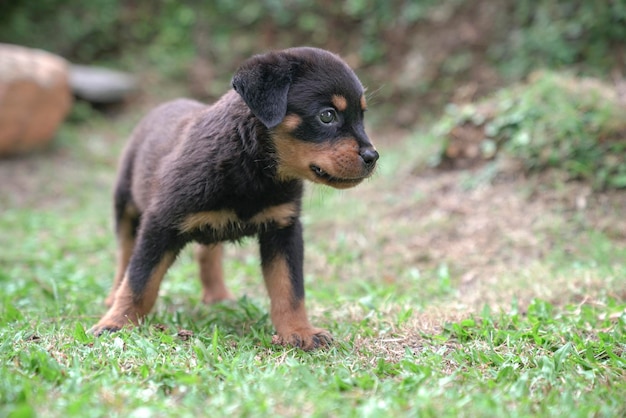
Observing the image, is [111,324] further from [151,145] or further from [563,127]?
[563,127]

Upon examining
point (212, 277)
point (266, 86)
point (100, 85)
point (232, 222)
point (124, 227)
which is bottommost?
point (212, 277)

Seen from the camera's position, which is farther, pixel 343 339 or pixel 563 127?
pixel 563 127

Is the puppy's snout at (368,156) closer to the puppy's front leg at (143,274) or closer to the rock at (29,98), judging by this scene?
the puppy's front leg at (143,274)

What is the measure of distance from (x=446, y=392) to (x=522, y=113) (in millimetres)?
5093

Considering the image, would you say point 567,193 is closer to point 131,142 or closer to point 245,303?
point 245,303

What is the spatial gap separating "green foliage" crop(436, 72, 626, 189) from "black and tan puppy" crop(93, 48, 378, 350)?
363 cm

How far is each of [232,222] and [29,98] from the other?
25.2 ft

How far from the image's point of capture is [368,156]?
12.5 ft

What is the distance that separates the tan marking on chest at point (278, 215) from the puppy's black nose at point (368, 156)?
623 mm

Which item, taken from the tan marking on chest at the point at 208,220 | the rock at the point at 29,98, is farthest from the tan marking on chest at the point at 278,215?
the rock at the point at 29,98

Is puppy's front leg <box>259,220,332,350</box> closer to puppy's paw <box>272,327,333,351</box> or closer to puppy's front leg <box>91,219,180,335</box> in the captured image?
puppy's paw <box>272,327,333,351</box>

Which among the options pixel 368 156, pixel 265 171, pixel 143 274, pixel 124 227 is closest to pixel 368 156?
pixel 368 156

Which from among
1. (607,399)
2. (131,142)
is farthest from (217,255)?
(607,399)

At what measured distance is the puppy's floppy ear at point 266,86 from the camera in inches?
146
